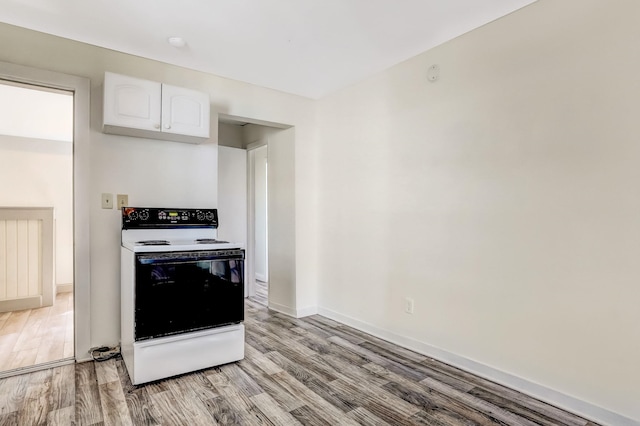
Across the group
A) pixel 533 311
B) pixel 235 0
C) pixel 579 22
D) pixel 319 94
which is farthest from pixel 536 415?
pixel 319 94

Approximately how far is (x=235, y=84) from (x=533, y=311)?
304 centimetres

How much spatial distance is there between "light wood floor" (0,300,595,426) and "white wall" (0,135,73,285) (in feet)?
9.93

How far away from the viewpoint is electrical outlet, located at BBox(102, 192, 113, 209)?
105 inches

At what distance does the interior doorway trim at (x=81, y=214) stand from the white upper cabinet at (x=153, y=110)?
203mm

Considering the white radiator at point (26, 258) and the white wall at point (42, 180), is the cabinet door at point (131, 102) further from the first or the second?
the white radiator at point (26, 258)

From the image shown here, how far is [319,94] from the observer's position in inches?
147

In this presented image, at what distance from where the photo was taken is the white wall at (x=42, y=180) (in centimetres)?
441

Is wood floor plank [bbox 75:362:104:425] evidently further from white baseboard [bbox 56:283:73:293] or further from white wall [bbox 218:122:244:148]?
white wall [bbox 218:122:244:148]

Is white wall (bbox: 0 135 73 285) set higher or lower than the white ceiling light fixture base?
lower

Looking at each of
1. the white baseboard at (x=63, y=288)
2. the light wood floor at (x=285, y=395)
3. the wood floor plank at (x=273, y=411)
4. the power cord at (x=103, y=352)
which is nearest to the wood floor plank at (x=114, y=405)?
the light wood floor at (x=285, y=395)

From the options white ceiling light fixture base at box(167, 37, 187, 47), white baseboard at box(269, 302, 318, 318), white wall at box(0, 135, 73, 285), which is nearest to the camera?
white ceiling light fixture base at box(167, 37, 187, 47)

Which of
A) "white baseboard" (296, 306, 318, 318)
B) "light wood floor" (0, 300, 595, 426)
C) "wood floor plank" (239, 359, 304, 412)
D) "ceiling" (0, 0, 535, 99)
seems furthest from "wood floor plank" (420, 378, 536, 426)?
"ceiling" (0, 0, 535, 99)

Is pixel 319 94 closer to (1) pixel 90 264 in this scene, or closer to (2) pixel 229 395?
(1) pixel 90 264

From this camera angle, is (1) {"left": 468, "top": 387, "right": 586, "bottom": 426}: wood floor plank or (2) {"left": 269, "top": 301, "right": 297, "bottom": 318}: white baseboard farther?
(2) {"left": 269, "top": 301, "right": 297, "bottom": 318}: white baseboard
